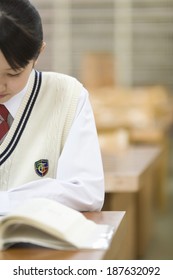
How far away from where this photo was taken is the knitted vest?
178cm

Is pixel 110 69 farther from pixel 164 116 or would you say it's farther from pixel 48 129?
pixel 48 129

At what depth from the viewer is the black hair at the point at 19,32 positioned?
5.33 ft

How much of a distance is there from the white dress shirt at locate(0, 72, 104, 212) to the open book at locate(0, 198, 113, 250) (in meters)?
0.18

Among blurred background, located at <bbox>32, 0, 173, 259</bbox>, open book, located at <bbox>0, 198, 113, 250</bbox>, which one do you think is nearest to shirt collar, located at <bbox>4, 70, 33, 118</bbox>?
open book, located at <bbox>0, 198, 113, 250</bbox>

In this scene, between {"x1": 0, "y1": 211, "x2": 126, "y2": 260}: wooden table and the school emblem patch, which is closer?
{"x1": 0, "y1": 211, "x2": 126, "y2": 260}: wooden table

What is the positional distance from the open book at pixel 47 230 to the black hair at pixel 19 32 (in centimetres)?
34

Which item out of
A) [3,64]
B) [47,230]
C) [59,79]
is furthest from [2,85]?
[47,230]

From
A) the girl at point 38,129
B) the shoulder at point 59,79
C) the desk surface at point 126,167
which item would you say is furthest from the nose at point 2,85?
the desk surface at point 126,167

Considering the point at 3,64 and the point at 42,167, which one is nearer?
the point at 3,64

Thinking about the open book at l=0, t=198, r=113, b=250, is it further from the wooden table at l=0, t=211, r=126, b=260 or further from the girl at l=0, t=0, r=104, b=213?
the girl at l=0, t=0, r=104, b=213

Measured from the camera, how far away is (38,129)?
71.1 inches

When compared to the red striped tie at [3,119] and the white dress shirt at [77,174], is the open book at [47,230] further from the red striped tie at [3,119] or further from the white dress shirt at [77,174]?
the red striped tie at [3,119]

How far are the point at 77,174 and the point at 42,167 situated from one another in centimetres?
11

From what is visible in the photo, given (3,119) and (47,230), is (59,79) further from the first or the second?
(47,230)
